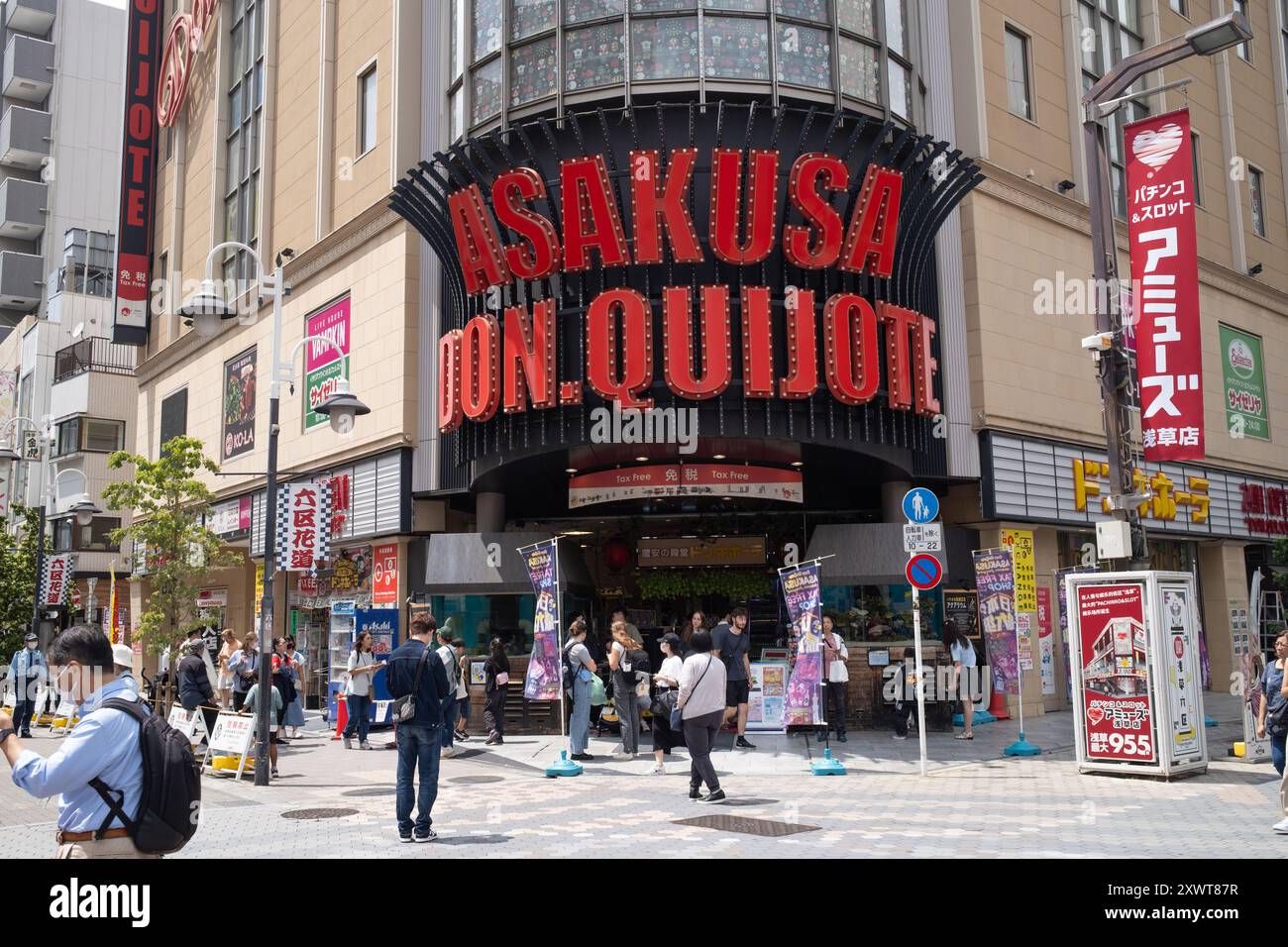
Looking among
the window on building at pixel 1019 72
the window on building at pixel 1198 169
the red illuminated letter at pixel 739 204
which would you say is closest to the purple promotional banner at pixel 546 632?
the red illuminated letter at pixel 739 204

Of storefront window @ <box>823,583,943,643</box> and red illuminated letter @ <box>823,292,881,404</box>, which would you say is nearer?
red illuminated letter @ <box>823,292,881,404</box>

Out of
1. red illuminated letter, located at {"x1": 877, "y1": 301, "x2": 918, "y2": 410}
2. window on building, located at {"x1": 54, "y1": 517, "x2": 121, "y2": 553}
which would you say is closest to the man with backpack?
red illuminated letter, located at {"x1": 877, "y1": 301, "x2": 918, "y2": 410}

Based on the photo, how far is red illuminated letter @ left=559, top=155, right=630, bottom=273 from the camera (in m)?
18.1

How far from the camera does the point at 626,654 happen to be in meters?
16.0

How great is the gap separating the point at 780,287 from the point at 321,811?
449 inches

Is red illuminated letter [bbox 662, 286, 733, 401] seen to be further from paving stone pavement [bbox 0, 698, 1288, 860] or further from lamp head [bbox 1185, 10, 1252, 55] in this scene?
lamp head [bbox 1185, 10, 1252, 55]

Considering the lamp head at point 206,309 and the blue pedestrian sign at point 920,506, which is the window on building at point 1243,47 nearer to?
the blue pedestrian sign at point 920,506

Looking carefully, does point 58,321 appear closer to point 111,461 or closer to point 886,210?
point 111,461

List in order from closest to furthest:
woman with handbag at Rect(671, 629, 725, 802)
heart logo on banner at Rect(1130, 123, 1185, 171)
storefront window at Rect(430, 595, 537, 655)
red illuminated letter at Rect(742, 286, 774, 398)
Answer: woman with handbag at Rect(671, 629, 725, 802) < heart logo on banner at Rect(1130, 123, 1185, 171) < red illuminated letter at Rect(742, 286, 774, 398) < storefront window at Rect(430, 595, 537, 655)

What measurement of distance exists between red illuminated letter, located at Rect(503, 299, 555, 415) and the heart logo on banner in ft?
31.6

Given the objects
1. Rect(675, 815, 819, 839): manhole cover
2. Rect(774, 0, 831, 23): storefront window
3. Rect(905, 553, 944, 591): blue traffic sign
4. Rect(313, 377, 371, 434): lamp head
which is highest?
Rect(774, 0, 831, 23): storefront window

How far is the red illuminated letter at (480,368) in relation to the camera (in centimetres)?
1917

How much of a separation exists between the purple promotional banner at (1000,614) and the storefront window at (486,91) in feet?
40.0
